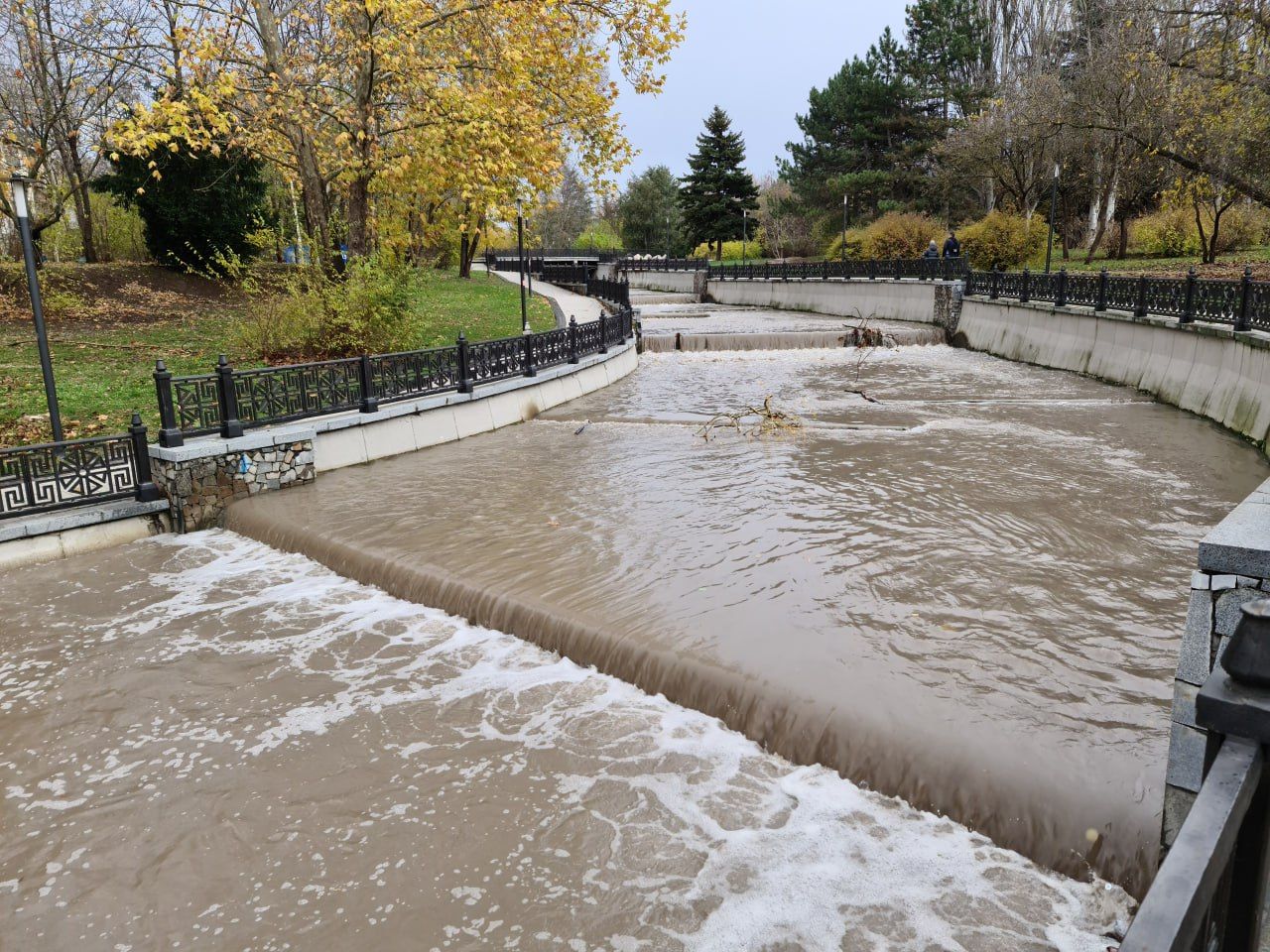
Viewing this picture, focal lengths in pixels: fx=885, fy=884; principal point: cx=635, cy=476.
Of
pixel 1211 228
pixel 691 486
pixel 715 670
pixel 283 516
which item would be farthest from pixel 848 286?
pixel 715 670

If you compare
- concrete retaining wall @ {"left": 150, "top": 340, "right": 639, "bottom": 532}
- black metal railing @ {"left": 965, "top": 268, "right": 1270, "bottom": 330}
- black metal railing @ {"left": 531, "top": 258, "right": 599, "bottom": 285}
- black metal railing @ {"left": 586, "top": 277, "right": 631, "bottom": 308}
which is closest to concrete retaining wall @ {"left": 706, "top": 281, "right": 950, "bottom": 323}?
black metal railing @ {"left": 965, "top": 268, "right": 1270, "bottom": 330}

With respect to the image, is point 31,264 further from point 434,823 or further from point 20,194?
point 434,823

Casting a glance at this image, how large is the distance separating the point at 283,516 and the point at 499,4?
1171cm

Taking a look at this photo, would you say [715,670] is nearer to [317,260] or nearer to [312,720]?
[312,720]

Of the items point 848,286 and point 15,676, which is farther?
point 848,286

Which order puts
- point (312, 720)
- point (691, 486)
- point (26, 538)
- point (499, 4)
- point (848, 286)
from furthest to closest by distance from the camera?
point (848, 286)
point (499, 4)
point (691, 486)
point (26, 538)
point (312, 720)

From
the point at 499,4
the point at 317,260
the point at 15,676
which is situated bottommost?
the point at 15,676

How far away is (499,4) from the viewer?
1698 centimetres

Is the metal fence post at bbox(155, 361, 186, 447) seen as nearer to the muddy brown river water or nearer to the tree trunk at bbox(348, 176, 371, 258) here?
the muddy brown river water

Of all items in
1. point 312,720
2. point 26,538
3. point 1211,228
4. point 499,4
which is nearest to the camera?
point 312,720

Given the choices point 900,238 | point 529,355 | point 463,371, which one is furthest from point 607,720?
point 900,238

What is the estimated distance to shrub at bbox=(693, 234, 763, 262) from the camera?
215ft

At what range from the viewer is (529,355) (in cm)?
1680

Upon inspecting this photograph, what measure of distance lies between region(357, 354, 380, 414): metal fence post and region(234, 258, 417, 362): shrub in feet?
11.3
